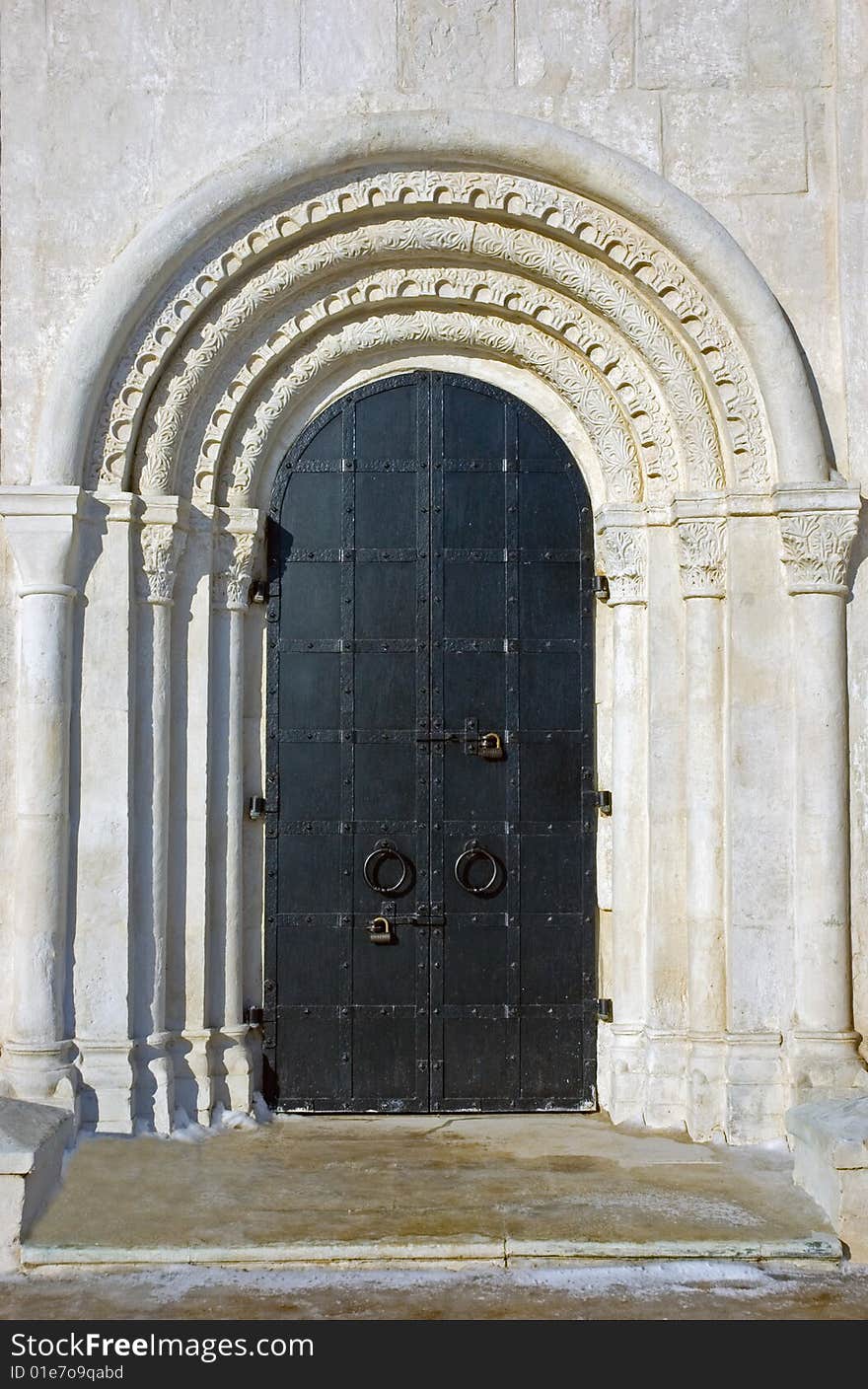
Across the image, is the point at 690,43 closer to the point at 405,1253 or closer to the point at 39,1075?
the point at 405,1253

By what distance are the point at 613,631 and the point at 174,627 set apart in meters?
1.70

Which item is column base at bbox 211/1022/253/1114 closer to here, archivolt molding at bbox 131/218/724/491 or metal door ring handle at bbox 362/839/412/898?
metal door ring handle at bbox 362/839/412/898

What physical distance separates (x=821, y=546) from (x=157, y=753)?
2.54 metres

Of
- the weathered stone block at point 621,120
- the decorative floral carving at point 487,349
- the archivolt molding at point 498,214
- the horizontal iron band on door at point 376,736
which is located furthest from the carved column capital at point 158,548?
the weathered stone block at point 621,120

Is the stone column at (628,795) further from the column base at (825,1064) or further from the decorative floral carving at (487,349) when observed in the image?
the column base at (825,1064)

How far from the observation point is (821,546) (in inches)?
201

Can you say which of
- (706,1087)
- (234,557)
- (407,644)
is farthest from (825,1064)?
(234,557)

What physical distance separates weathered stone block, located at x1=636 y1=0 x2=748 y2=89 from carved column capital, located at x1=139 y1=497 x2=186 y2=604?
7.79 ft

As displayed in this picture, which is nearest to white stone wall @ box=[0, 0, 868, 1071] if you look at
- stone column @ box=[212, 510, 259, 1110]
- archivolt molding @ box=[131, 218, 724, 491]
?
archivolt molding @ box=[131, 218, 724, 491]

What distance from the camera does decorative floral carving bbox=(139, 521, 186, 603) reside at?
5227 millimetres

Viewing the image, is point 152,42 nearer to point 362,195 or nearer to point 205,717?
point 362,195

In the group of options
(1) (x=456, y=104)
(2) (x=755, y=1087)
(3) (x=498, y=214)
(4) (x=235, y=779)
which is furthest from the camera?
(4) (x=235, y=779)

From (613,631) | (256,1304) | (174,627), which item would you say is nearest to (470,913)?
(613,631)

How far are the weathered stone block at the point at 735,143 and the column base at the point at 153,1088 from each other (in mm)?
3725
